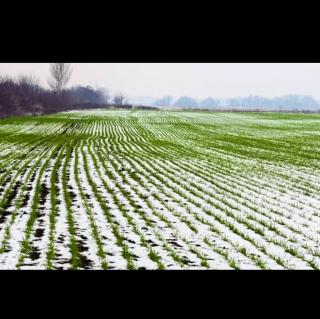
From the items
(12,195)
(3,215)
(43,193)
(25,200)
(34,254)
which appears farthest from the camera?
(43,193)

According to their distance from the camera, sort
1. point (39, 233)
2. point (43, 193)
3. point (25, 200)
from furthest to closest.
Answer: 1. point (43, 193)
2. point (25, 200)
3. point (39, 233)

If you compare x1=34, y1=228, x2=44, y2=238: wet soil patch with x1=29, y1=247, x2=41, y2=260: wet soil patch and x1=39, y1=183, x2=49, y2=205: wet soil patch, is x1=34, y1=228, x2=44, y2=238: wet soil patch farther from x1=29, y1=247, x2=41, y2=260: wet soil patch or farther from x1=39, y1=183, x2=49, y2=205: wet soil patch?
x1=39, y1=183, x2=49, y2=205: wet soil patch

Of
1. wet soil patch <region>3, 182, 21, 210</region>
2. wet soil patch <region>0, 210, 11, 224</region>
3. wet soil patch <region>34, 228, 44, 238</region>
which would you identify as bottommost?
wet soil patch <region>34, 228, 44, 238</region>

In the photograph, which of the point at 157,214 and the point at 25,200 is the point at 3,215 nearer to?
the point at 25,200

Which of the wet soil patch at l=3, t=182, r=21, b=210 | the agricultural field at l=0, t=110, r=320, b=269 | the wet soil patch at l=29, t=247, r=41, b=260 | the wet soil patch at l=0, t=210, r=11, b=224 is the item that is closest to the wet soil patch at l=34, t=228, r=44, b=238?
the agricultural field at l=0, t=110, r=320, b=269

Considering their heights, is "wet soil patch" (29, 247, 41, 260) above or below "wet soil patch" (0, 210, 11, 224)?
below

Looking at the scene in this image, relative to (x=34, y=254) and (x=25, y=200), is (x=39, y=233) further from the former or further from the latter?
(x=25, y=200)

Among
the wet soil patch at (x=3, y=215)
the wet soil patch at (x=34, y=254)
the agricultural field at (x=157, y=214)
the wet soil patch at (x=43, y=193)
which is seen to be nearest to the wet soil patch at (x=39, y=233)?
the agricultural field at (x=157, y=214)

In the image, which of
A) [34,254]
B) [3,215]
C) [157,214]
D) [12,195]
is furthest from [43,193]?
[34,254]

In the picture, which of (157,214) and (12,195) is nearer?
(157,214)

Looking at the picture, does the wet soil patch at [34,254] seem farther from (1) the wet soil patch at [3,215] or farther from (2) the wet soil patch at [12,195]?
(2) the wet soil patch at [12,195]
